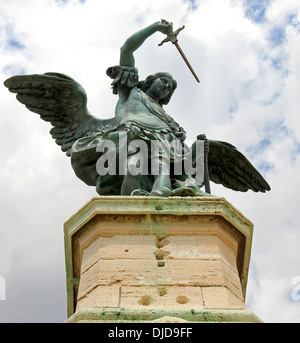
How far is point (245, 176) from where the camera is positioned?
10.1 metres

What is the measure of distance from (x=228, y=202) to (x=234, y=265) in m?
0.61

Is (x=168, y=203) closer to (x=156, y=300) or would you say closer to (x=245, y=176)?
(x=156, y=300)

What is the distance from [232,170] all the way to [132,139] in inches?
63.9

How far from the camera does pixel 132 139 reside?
29.5 feet

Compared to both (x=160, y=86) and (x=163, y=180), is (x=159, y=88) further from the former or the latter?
(x=163, y=180)

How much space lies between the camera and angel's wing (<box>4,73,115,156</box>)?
33.2ft

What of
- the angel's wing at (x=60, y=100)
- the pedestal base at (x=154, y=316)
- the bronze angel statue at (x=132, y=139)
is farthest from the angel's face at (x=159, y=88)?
the pedestal base at (x=154, y=316)

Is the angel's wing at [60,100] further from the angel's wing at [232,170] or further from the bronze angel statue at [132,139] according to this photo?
the angel's wing at [232,170]

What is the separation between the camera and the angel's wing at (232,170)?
9.78 meters

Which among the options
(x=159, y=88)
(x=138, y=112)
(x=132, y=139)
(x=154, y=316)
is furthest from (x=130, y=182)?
(x=154, y=316)

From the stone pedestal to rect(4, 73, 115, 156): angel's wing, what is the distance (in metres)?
2.44

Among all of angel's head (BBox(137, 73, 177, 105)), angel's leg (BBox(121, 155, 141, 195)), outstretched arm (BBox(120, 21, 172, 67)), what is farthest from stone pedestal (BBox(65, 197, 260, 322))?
outstretched arm (BBox(120, 21, 172, 67))

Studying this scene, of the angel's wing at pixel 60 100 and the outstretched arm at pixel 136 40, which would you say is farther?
the angel's wing at pixel 60 100

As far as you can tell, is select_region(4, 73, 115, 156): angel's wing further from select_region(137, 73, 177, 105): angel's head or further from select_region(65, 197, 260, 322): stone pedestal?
select_region(65, 197, 260, 322): stone pedestal
